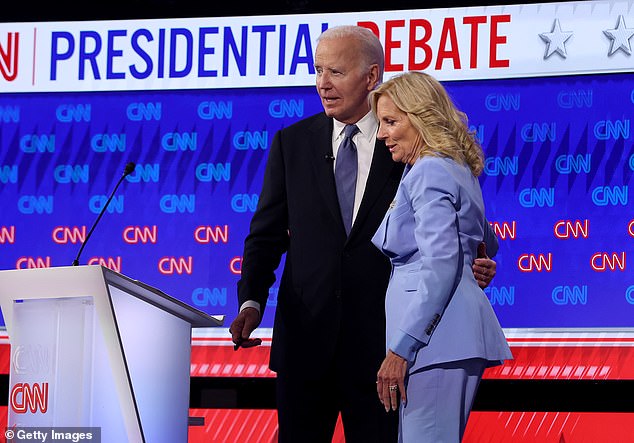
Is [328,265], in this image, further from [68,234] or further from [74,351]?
[68,234]

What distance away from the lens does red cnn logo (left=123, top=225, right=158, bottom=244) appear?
398 centimetres

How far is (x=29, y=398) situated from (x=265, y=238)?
2.56ft

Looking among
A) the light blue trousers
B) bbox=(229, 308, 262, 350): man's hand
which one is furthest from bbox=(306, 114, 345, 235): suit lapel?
the light blue trousers

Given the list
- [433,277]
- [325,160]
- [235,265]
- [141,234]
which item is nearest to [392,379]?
[433,277]

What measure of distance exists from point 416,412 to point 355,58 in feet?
3.53

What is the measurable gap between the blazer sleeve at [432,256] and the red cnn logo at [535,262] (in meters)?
1.54

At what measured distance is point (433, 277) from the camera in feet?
7.22

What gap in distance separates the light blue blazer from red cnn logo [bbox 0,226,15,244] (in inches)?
83.8

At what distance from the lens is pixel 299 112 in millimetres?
3945

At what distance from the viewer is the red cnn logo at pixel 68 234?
3997mm

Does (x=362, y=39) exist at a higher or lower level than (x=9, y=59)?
lower

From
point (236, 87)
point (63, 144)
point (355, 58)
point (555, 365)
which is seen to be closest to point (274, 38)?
point (236, 87)

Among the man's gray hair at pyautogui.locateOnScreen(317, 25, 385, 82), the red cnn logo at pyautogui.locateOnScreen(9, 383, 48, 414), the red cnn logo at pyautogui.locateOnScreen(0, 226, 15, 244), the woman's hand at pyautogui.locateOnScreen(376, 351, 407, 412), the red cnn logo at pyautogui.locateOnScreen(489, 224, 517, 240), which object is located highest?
the man's gray hair at pyautogui.locateOnScreen(317, 25, 385, 82)

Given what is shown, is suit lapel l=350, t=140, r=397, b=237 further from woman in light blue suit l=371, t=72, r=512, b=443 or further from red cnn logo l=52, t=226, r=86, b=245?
red cnn logo l=52, t=226, r=86, b=245
